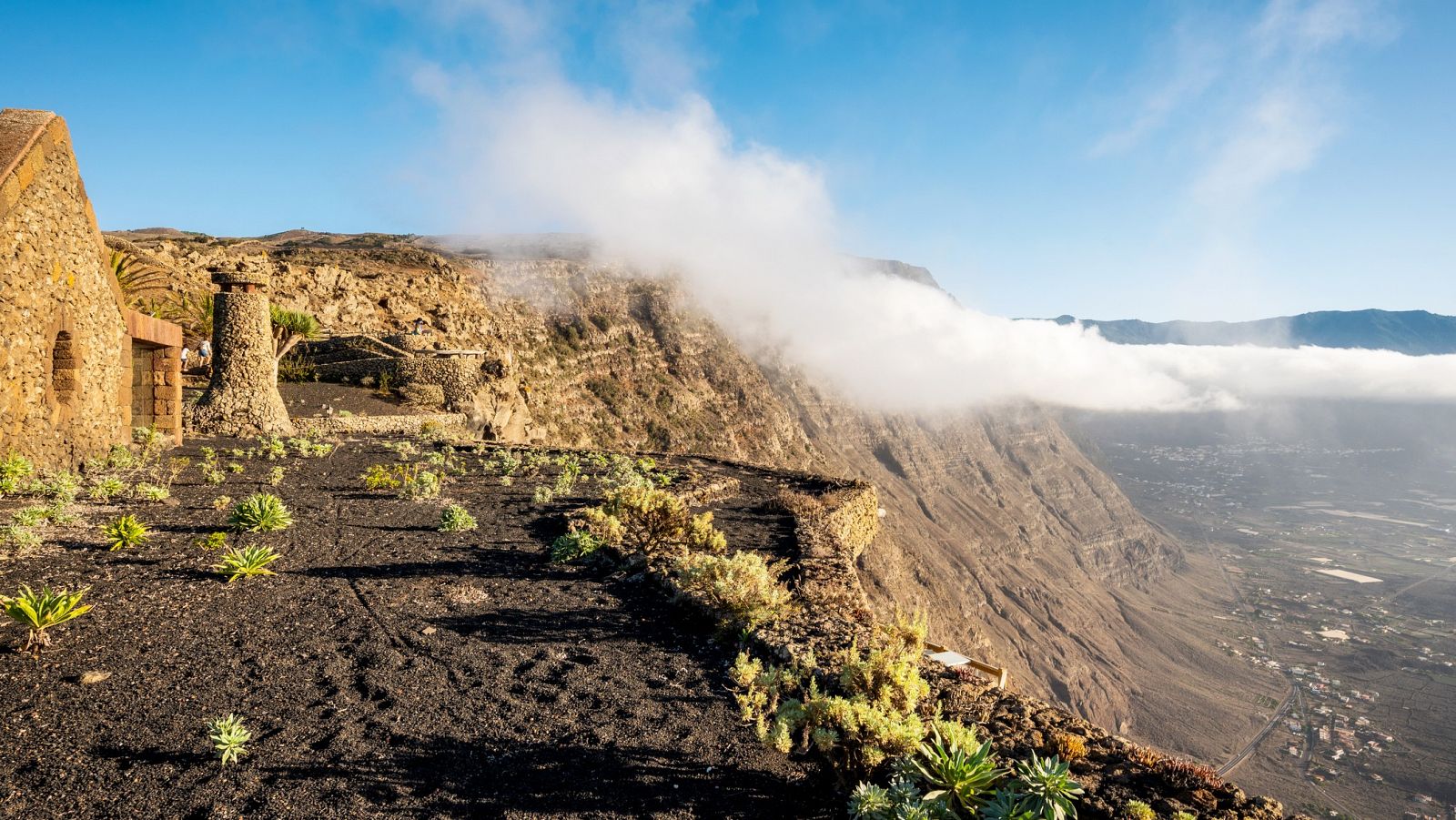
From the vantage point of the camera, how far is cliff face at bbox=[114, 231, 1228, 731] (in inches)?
1719

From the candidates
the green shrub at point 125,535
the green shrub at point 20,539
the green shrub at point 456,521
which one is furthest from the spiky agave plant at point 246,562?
the green shrub at point 456,521

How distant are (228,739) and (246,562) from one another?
3.82 metres

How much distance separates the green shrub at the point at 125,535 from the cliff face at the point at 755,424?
79.9 feet

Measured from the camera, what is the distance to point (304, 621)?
6320 mm

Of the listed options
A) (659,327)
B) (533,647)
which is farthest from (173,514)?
(659,327)

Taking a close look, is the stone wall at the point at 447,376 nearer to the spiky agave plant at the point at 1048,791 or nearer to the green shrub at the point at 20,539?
the green shrub at the point at 20,539

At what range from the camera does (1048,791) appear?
3779mm

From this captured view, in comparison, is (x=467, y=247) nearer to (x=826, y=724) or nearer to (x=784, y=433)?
(x=784, y=433)

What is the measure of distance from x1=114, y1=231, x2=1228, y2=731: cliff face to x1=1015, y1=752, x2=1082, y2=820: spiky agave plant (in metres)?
30.9

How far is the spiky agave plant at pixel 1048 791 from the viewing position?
3691 millimetres

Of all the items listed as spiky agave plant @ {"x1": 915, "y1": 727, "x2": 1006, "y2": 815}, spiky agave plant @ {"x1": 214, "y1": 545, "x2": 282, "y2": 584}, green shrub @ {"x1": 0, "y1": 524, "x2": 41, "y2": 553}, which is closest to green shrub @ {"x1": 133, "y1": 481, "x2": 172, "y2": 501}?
green shrub @ {"x1": 0, "y1": 524, "x2": 41, "y2": 553}

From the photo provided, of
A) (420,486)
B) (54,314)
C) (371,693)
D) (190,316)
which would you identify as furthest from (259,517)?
(190,316)

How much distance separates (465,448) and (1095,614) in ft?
396

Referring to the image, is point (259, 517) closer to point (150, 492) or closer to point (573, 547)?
point (150, 492)
